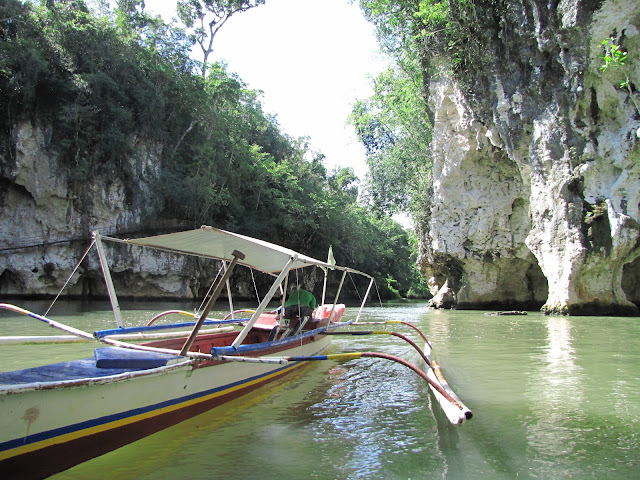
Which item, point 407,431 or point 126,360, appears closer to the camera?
point 126,360

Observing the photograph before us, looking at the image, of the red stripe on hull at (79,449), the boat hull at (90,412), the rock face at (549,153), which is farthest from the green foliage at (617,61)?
the red stripe on hull at (79,449)

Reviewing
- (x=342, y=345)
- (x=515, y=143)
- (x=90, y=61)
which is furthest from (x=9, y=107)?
(x=515, y=143)

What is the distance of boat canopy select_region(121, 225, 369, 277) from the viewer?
5.46 metres

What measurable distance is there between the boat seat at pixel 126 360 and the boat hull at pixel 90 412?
113 mm

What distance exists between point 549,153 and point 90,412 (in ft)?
55.1

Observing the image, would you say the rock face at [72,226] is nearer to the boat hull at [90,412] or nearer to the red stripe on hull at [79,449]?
the boat hull at [90,412]

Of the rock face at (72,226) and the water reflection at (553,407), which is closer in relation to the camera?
the water reflection at (553,407)

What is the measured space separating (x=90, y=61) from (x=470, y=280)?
2188 centimetres

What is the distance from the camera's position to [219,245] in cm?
645

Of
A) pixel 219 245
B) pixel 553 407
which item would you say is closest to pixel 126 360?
pixel 219 245

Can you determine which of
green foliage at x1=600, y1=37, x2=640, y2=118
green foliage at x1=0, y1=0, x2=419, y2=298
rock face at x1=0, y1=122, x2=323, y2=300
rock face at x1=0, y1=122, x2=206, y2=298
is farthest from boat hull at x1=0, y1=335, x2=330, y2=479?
green foliage at x1=0, y1=0, x2=419, y2=298

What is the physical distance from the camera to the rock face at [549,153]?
560 inches

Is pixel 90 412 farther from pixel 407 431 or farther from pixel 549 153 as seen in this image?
pixel 549 153

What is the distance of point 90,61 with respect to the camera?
75.9 feet
